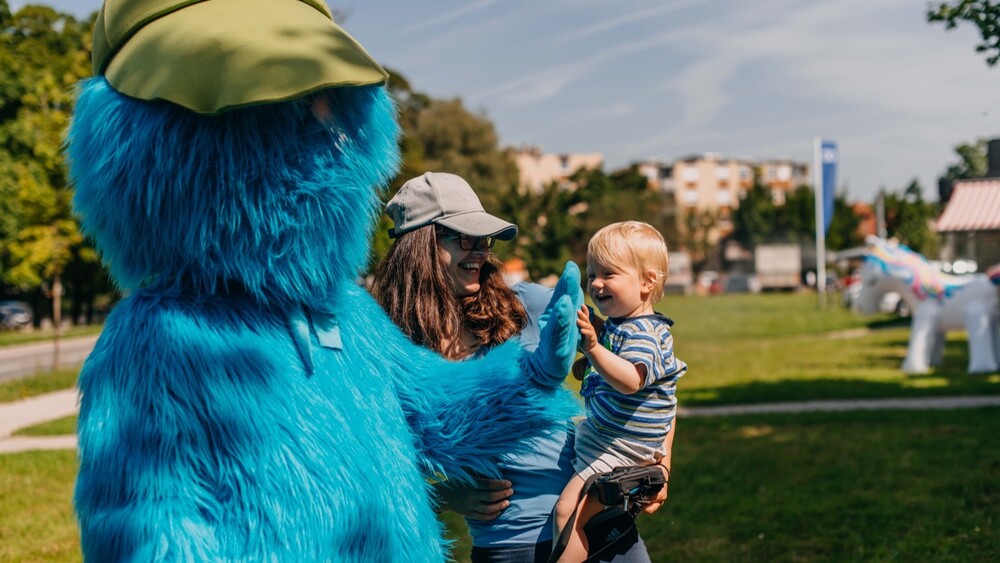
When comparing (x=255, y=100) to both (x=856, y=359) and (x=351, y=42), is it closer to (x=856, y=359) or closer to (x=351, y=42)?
(x=351, y=42)

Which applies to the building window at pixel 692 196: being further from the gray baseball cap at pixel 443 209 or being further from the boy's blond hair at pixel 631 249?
the boy's blond hair at pixel 631 249

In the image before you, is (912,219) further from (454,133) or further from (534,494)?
(534,494)

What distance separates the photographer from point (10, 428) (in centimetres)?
1077

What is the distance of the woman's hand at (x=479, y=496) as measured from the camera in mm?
2367

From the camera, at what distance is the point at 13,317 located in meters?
36.1

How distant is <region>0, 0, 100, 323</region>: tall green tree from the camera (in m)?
14.1

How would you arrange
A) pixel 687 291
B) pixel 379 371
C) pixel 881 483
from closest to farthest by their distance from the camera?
pixel 379 371 < pixel 881 483 < pixel 687 291

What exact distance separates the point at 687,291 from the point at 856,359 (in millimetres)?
60510

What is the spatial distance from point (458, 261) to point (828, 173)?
1164 inches

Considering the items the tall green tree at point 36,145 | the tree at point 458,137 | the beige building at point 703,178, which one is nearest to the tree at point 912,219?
the tree at point 458,137

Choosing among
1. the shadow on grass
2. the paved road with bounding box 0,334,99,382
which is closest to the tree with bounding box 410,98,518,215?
the paved road with bounding box 0,334,99,382

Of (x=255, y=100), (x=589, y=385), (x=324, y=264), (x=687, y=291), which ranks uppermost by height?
(x=255, y=100)

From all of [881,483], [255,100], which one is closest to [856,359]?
[881,483]

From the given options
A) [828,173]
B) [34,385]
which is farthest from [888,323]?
[34,385]
